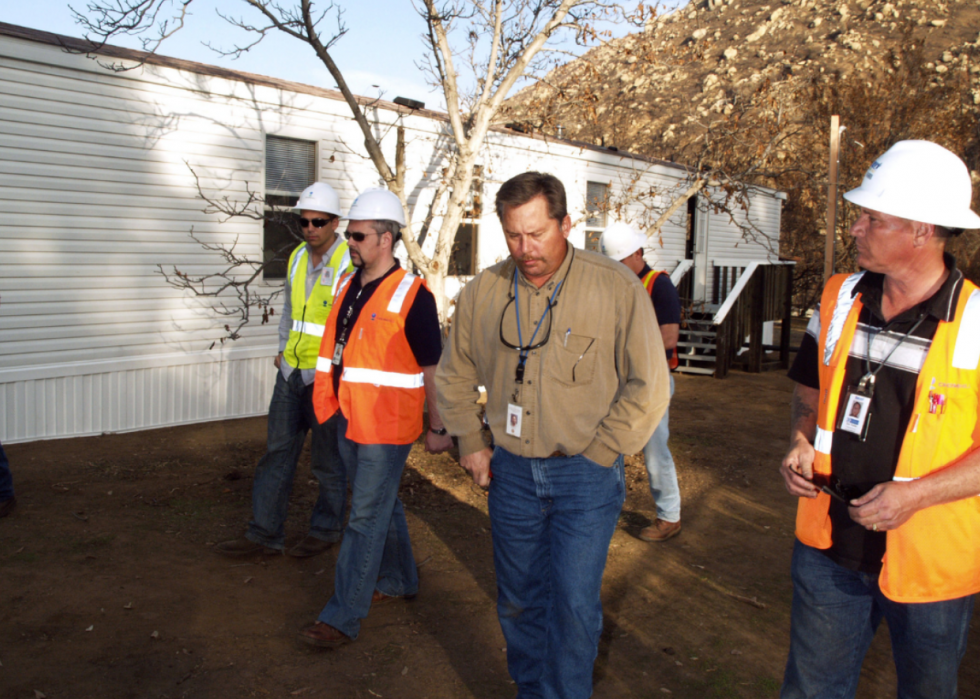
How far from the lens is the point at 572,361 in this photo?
274 cm

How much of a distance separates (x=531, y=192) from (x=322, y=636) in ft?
7.72

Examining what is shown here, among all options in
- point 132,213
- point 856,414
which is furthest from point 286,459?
point 132,213

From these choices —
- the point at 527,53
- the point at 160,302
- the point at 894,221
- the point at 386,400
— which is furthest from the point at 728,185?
the point at 894,221

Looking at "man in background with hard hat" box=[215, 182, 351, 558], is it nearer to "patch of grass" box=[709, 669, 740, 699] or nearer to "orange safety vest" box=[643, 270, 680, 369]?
"orange safety vest" box=[643, 270, 680, 369]

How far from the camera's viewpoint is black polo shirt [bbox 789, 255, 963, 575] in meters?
2.15

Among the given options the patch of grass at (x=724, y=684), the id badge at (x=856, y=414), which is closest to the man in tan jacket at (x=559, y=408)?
the id badge at (x=856, y=414)

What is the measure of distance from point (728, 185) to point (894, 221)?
9674 mm

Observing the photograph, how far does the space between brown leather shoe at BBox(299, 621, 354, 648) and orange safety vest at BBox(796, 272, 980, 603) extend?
249 centimetres

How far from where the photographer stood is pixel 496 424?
9.48 feet

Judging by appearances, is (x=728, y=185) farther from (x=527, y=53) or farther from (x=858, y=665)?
(x=858, y=665)

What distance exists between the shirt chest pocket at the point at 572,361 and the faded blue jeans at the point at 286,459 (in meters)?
2.15

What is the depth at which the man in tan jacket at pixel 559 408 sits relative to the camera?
8.80 ft

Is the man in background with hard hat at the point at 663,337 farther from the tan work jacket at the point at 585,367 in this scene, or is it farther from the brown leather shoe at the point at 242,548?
the brown leather shoe at the point at 242,548

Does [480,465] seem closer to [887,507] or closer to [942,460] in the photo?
[887,507]
